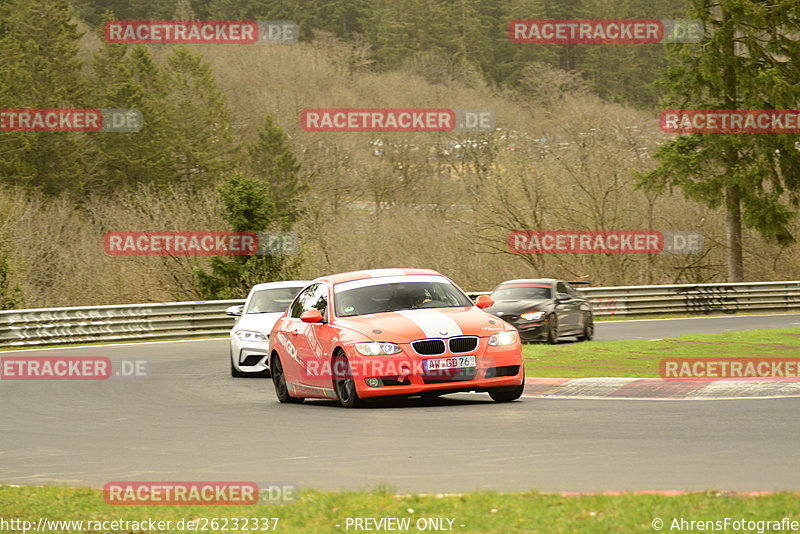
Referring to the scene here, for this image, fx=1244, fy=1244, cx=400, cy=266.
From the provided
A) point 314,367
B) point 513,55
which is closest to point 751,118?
point 314,367

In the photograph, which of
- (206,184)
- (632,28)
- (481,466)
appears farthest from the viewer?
(632,28)

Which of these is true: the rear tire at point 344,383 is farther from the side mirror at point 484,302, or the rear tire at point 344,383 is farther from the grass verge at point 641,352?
the grass verge at point 641,352

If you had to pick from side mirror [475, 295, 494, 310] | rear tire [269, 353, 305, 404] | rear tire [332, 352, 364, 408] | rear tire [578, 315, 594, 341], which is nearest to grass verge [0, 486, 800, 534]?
rear tire [332, 352, 364, 408]

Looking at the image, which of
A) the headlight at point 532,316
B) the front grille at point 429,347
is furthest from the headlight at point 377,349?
the headlight at point 532,316

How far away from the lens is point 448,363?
14328 mm

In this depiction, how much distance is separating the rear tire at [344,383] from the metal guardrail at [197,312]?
57.5ft

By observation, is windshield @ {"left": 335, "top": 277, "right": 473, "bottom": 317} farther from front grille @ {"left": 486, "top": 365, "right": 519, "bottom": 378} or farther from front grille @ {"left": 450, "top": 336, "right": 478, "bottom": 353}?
front grille @ {"left": 486, "top": 365, "right": 519, "bottom": 378}

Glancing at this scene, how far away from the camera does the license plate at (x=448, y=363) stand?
46.9 ft

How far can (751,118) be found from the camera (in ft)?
150

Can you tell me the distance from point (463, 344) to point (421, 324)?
54 centimetres

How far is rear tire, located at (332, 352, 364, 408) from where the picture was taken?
48.7 feet

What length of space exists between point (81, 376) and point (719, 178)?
2978cm

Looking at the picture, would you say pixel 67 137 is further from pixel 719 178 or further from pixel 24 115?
pixel 719 178

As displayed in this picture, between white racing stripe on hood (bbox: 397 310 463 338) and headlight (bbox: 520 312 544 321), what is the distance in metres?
11.5
